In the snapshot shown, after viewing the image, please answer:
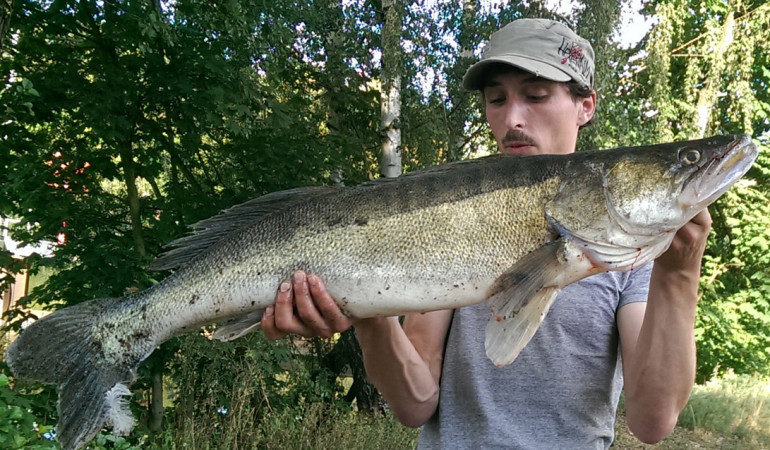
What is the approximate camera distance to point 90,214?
19.6 feet

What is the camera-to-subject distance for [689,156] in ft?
6.84

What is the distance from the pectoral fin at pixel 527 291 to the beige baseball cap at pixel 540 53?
33.1 inches

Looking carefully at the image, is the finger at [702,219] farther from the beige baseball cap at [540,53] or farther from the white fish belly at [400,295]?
the beige baseball cap at [540,53]

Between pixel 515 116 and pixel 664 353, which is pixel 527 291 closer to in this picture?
pixel 664 353

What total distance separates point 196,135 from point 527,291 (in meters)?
5.07

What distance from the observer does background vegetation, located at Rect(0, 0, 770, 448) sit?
212 inches

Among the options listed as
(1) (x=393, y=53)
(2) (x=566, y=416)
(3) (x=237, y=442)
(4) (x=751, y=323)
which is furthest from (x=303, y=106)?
(4) (x=751, y=323)

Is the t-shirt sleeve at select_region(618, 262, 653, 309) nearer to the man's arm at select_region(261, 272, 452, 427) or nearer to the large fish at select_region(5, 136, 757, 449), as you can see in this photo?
the large fish at select_region(5, 136, 757, 449)

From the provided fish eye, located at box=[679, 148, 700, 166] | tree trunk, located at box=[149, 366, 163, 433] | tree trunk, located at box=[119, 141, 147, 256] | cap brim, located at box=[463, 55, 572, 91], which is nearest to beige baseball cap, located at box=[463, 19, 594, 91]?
cap brim, located at box=[463, 55, 572, 91]

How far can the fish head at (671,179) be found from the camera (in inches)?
79.9

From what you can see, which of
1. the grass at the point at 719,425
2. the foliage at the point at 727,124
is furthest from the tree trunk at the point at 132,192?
the foliage at the point at 727,124

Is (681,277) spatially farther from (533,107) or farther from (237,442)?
(237,442)

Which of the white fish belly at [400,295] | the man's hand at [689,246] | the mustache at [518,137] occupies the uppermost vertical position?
the mustache at [518,137]

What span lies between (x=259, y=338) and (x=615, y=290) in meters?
4.89
